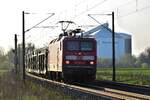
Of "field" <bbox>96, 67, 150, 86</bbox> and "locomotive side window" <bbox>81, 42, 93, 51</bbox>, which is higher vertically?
"locomotive side window" <bbox>81, 42, 93, 51</bbox>

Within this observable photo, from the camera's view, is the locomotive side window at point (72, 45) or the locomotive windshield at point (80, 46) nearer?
the locomotive side window at point (72, 45)

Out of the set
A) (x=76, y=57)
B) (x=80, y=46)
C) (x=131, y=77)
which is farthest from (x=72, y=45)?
(x=131, y=77)

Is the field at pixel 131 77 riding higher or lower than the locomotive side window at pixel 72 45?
lower

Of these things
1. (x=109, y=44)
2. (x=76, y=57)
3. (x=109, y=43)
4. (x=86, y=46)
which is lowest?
(x=76, y=57)

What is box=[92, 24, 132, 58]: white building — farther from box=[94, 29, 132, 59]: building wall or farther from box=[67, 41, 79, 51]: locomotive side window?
box=[67, 41, 79, 51]: locomotive side window

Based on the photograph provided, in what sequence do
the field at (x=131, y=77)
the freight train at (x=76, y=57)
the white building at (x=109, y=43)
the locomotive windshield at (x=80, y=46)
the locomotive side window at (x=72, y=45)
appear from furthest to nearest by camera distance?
→ the white building at (x=109, y=43) < the field at (x=131, y=77) < the locomotive windshield at (x=80, y=46) < the locomotive side window at (x=72, y=45) < the freight train at (x=76, y=57)

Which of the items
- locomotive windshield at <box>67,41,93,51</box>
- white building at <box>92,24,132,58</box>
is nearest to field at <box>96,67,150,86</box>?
locomotive windshield at <box>67,41,93,51</box>

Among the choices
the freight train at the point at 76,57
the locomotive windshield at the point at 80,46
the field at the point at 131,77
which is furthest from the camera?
the field at the point at 131,77

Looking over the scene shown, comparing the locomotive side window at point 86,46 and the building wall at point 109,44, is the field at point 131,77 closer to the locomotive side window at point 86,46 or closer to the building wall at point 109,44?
the locomotive side window at point 86,46

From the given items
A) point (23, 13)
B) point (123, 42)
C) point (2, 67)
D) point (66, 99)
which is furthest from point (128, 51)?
point (66, 99)

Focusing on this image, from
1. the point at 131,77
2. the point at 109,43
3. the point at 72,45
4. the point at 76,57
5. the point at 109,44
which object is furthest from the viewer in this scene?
the point at 109,43

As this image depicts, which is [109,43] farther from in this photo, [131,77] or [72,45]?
[72,45]

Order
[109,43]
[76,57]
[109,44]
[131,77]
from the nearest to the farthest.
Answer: [76,57] < [131,77] < [109,44] < [109,43]

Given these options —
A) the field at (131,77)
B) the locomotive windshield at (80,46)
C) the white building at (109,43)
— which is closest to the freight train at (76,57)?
the locomotive windshield at (80,46)
